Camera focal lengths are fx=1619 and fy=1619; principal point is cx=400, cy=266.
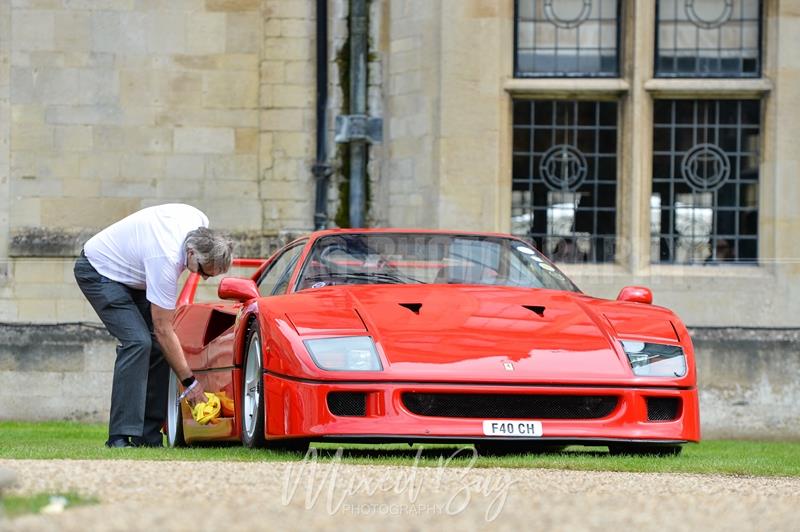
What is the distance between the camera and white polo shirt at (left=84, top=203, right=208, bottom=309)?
823 cm

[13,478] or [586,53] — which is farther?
[586,53]

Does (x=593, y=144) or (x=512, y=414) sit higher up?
(x=593, y=144)

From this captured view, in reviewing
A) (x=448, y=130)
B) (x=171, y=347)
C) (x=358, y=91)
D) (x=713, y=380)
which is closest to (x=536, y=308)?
(x=171, y=347)

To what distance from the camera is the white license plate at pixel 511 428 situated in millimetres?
7043

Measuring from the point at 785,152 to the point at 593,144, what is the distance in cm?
170

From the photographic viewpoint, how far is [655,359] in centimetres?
741

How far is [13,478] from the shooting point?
497cm

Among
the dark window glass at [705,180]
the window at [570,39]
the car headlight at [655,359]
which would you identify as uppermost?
the window at [570,39]

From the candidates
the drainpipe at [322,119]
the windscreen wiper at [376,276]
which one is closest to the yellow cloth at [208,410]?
the windscreen wiper at [376,276]

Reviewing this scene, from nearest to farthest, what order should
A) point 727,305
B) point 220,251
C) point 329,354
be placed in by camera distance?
point 329,354, point 220,251, point 727,305

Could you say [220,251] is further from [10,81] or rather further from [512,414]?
[10,81]

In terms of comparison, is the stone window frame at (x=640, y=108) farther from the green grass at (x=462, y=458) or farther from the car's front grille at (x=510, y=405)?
the car's front grille at (x=510, y=405)

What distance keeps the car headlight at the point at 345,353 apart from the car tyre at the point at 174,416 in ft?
7.16

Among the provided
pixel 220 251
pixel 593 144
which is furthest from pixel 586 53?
pixel 220 251
